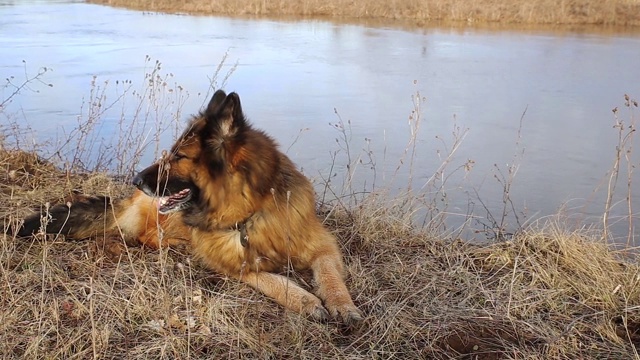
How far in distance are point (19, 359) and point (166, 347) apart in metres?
0.57

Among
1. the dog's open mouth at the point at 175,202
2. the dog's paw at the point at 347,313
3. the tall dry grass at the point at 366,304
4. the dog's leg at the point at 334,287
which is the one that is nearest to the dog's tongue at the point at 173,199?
the dog's open mouth at the point at 175,202

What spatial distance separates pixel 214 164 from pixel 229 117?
0.89 feet

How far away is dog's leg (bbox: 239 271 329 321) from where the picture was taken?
2.95m

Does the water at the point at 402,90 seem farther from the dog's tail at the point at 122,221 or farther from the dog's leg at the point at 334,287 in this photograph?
the dog's tail at the point at 122,221

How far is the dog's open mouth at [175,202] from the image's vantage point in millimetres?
3208

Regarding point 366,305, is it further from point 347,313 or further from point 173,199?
point 173,199

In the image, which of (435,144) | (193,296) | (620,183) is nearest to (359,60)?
(435,144)

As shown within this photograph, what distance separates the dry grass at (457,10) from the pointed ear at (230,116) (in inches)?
589

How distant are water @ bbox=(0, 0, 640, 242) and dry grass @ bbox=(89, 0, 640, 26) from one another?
5.85ft

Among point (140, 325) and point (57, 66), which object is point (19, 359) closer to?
point (140, 325)

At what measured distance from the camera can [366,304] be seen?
3.10 m

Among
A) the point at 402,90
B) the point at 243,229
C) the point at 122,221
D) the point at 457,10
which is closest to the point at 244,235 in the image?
the point at 243,229

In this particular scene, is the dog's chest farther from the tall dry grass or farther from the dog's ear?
the dog's ear

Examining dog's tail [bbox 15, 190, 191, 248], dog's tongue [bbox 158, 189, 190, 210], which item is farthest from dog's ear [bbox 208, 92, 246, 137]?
dog's tail [bbox 15, 190, 191, 248]
